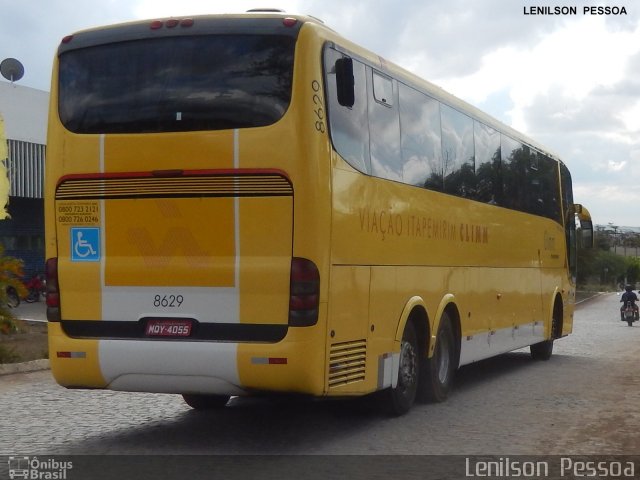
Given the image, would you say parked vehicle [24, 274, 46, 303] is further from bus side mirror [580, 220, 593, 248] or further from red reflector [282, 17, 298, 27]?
red reflector [282, 17, 298, 27]

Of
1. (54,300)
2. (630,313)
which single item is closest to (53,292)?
(54,300)

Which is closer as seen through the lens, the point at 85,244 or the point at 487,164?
the point at 85,244

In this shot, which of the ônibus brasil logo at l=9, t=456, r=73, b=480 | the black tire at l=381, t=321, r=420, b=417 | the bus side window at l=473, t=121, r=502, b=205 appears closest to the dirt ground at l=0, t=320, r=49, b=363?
the bus side window at l=473, t=121, r=502, b=205

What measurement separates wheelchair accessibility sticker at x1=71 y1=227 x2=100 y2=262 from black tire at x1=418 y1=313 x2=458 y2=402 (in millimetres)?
4220

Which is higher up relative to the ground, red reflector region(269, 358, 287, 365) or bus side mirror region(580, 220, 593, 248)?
bus side mirror region(580, 220, 593, 248)

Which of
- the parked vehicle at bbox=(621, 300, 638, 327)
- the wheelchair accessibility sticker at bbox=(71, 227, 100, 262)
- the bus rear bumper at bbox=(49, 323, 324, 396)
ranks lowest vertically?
the parked vehicle at bbox=(621, 300, 638, 327)

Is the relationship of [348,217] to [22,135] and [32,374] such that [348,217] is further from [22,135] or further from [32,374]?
[22,135]

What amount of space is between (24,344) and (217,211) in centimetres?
1356

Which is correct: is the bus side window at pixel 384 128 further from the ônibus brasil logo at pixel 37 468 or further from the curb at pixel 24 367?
the curb at pixel 24 367

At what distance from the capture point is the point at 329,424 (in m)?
10.9

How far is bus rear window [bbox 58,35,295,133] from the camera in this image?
30.1ft

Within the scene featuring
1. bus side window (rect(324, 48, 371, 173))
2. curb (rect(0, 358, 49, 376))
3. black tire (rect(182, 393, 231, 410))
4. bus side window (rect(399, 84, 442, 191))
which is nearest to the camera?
bus side window (rect(324, 48, 371, 173))

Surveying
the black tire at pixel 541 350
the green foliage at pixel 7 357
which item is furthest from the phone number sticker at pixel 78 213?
the black tire at pixel 541 350

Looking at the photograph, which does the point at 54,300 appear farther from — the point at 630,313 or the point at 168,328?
the point at 630,313
